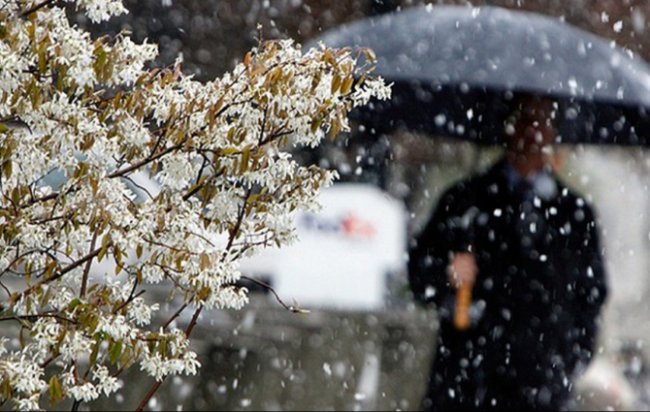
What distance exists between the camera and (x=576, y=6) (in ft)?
38.2

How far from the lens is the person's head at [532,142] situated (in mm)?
5285

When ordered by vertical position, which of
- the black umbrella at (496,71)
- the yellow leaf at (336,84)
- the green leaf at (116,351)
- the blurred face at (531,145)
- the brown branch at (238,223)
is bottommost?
the green leaf at (116,351)

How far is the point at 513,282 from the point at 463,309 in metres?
0.23

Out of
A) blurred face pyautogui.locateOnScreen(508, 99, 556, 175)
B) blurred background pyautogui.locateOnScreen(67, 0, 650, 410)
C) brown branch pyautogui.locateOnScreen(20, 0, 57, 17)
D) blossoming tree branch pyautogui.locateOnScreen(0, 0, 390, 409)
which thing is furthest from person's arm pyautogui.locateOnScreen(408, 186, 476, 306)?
brown branch pyautogui.locateOnScreen(20, 0, 57, 17)

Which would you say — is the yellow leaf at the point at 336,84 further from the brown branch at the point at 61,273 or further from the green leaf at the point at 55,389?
the green leaf at the point at 55,389

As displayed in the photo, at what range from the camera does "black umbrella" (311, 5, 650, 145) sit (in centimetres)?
552

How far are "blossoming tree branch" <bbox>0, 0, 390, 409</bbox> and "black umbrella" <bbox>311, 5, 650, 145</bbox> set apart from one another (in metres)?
3.15

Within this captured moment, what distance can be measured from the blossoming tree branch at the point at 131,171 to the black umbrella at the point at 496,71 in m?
3.15

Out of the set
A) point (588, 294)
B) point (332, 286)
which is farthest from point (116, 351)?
point (332, 286)

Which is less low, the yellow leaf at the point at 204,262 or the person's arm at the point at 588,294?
the person's arm at the point at 588,294

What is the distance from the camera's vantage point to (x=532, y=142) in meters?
5.27

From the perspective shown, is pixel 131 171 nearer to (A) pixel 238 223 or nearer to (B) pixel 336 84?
(A) pixel 238 223

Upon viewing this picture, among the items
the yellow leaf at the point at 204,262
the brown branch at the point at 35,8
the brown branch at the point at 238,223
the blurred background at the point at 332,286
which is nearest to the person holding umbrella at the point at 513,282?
the blurred background at the point at 332,286

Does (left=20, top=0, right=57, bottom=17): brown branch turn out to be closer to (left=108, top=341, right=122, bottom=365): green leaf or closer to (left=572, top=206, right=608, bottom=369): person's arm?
(left=108, top=341, right=122, bottom=365): green leaf
